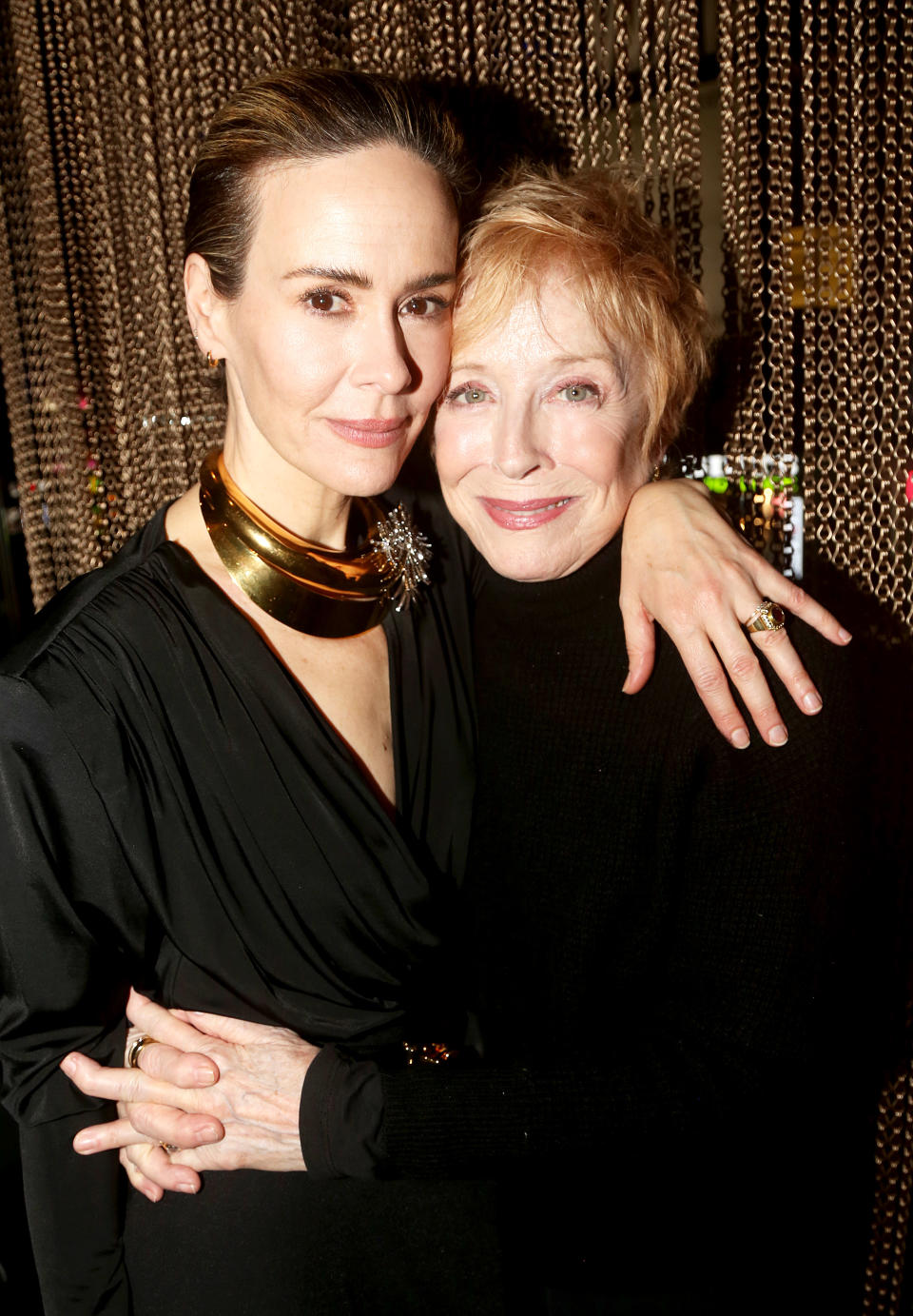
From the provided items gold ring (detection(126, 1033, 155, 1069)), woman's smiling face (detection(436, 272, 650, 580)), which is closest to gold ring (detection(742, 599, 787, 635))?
woman's smiling face (detection(436, 272, 650, 580))

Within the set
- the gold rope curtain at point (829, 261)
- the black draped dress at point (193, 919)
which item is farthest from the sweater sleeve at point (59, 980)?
the gold rope curtain at point (829, 261)

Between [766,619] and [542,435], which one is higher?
[542,435]

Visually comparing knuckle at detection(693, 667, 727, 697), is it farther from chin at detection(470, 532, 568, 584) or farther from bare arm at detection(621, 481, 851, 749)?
chin at detection(470, 532, 568, 584)

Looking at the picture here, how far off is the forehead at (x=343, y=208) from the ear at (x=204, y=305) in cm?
12

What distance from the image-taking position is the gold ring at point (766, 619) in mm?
1340

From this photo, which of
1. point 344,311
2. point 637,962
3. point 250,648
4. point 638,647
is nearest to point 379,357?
point 344,311

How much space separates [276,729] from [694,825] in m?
0.62

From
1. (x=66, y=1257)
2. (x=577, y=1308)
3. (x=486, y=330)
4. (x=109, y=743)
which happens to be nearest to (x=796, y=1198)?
(x=577, y=1308)

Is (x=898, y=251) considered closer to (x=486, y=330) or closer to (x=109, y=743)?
(x=486, y=330)

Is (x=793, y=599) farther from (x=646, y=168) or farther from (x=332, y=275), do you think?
(x=646, y=168)

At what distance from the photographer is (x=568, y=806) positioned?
145 centimetres

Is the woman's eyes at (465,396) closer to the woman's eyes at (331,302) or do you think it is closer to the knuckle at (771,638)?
the woman's eyes at (331,302)

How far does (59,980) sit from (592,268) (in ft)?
4.15

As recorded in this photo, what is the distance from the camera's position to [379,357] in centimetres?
130
